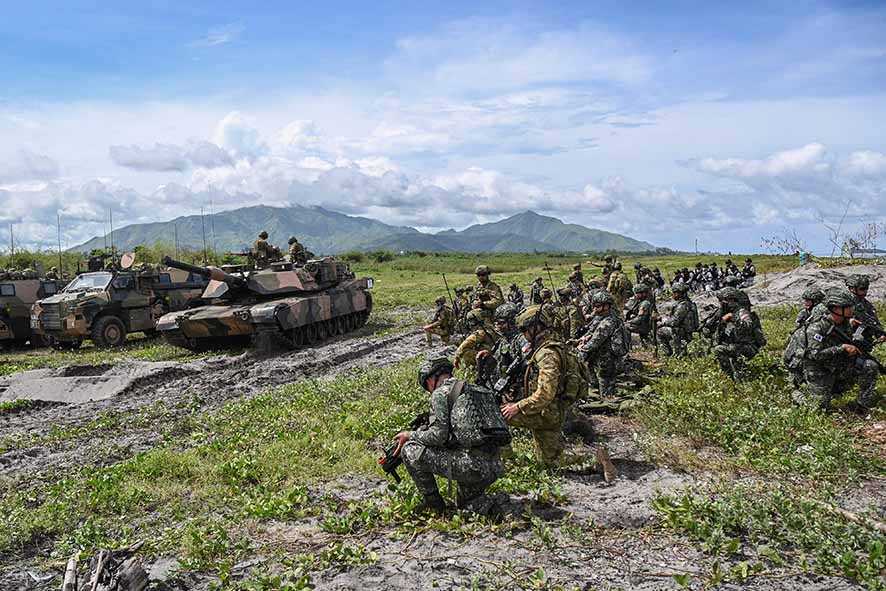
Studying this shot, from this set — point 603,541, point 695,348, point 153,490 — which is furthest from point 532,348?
point 695,348

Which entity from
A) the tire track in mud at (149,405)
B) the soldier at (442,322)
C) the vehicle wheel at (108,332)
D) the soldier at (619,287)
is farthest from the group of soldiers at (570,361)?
the vehicle wheel at (108,332)

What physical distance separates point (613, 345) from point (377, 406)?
3442 mm

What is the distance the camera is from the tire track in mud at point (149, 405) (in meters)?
9.34

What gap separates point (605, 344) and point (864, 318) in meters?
3.49

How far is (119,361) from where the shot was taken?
16812 mm

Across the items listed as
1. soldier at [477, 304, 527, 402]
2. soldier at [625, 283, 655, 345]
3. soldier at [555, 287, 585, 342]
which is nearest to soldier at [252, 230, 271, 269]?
soldier at [555, 287, 585, 342]

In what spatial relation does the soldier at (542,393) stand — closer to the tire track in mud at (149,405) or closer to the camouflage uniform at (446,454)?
the camouflage uniform at (446,454)

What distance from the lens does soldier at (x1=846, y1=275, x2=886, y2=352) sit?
31.9ft

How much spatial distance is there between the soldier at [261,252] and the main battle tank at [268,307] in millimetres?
618

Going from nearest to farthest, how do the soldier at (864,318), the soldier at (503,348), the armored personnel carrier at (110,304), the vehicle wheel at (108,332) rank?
1. the soldier at (503,348)
2. the soldier at (864,318)
3. the armored personnel carrier at (110,304)
4. the vehicle wheel at (108,332)

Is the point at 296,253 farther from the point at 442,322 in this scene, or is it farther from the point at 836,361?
the point at 836,361

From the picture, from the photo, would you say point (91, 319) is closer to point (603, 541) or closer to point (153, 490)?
point (153, 490)

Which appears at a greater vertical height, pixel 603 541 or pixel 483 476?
pixel 483 476

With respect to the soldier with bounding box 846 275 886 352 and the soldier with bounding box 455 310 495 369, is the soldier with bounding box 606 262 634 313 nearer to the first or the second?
the soldier with bounding box 846 275 886 352
